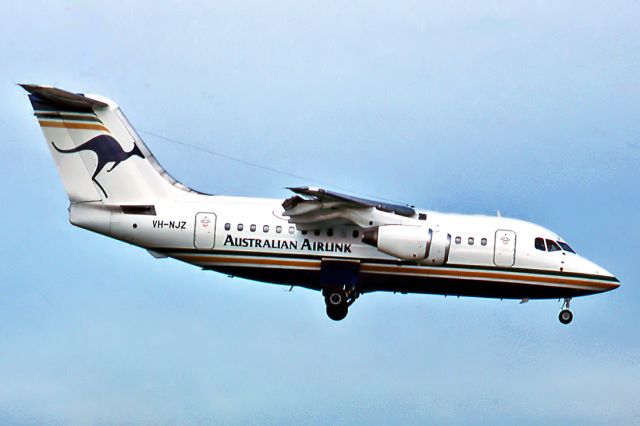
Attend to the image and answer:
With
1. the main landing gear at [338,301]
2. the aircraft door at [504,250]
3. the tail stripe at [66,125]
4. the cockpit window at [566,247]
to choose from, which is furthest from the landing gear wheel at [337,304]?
the tail stripe at [66,125]

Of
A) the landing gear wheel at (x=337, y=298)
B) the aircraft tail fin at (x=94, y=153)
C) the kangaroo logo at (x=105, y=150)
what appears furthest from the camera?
the kangaroo logo at (x=105, y=150)

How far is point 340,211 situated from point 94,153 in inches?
264

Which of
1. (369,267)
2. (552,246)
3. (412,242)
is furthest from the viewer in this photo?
(552,246)

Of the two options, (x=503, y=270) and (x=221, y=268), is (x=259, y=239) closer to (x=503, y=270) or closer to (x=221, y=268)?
(x=221, y=268)

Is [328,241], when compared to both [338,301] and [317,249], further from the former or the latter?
[338,301]

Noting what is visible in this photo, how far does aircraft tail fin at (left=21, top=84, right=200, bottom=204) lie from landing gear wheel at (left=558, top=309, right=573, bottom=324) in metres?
10.3

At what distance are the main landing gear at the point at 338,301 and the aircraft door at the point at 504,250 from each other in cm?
367

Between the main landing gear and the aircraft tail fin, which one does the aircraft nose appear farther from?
the aircraft tail fin

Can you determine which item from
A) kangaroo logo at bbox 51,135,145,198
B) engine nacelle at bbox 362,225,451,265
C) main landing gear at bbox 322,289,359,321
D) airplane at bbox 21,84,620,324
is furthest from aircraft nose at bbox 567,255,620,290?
kangaroo logo at bbox 51,135,145,198

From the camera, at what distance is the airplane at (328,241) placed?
27297 millimetres

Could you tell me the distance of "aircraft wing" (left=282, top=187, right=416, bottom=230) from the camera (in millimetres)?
26531

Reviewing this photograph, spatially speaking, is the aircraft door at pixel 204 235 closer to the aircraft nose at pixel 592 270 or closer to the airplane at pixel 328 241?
the airplane at pixel 328 241

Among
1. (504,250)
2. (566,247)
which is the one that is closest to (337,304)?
(504,250)

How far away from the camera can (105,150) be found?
2852 cm
